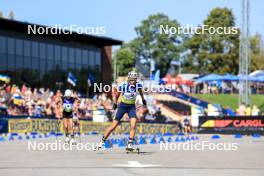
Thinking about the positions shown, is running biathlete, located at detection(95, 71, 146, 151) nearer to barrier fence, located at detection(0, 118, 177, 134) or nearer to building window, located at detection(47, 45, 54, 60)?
barrier fence, located at detection(0, 118, 177, 134)

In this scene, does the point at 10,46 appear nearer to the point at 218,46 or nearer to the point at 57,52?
the point at 57,52

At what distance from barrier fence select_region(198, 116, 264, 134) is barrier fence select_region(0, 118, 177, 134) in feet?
9.90

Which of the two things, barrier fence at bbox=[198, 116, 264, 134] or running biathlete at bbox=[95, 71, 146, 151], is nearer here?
running biathlete at bbox=[95, 71, 146, 151]

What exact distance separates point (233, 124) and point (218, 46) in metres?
58.0

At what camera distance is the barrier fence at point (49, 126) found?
30250 mm

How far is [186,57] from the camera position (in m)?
108

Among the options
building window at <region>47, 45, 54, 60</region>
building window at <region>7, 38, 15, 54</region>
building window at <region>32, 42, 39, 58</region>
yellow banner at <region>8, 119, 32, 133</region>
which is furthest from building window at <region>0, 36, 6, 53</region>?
yellow banner at <region>8, 119, 32, 133</region>

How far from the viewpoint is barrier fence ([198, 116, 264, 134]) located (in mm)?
35750

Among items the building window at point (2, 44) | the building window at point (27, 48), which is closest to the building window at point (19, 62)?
the building window at point (27, 48)

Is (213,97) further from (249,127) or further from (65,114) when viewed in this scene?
(65,114)

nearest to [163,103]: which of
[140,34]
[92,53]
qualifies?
[92,53]

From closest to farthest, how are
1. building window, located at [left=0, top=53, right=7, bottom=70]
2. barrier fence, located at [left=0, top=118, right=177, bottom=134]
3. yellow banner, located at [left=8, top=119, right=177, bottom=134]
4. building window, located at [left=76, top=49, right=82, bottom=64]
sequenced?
barrier fence, located at [left=0, top=118, right=177, bottom=134] → yellow banner, located at [left=8, top=119, right=177, bottom=134] → building window, located at [left=0, top=53, right=7, bottom=70] → building window, located at [left=76, top=49, right=82, bottom=64]

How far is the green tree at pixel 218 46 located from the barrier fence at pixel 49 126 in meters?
55.5

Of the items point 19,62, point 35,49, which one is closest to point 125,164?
point 19,62
